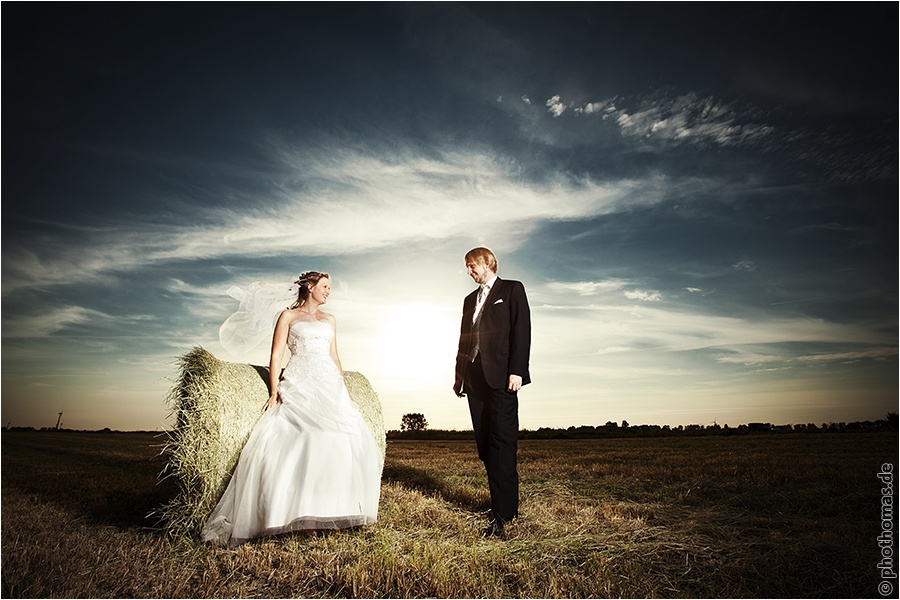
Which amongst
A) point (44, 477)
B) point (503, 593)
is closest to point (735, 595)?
point (503, 593)

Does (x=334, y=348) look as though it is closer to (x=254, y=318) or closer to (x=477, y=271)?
(x=254, y=318)

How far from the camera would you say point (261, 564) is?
385 centimetres

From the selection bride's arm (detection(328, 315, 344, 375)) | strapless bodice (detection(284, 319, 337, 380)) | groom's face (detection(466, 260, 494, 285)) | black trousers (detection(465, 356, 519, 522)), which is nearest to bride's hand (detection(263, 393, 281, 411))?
strapless bodice (detection(284, 319, 337, 380))

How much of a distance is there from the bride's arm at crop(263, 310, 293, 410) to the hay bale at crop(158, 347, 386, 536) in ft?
0.53

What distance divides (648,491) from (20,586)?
20.5 ft

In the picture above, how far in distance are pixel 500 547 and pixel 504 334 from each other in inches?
68.0

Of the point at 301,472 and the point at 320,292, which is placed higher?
the point at 320,292

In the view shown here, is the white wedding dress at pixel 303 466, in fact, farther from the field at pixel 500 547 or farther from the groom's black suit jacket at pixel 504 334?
the groom's black suit jacket at pixel 504 334

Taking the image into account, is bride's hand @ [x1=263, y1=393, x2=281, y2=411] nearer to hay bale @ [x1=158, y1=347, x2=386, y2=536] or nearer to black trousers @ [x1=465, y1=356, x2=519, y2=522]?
hay bale @ [x1=158, y1=347, x2=386, y2=536]

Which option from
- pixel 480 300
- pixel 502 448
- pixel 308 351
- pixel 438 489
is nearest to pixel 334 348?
pixel 308 351

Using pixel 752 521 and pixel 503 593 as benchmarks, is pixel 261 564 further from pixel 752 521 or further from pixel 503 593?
pixel 752 521

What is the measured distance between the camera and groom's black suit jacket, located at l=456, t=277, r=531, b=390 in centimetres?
489

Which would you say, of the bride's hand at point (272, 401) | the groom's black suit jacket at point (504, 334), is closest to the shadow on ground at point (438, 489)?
the groom's black suit jacket at point (504, 334)

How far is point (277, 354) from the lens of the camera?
507cm
